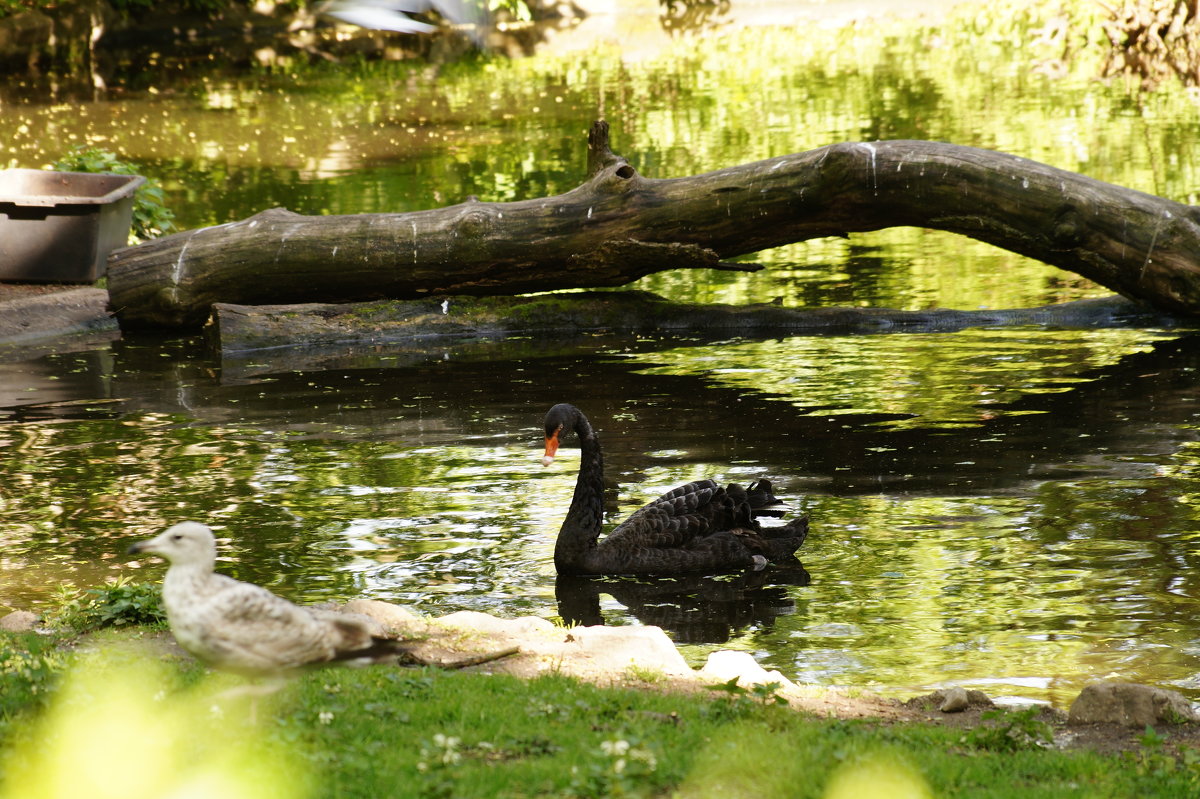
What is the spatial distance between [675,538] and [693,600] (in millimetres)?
443

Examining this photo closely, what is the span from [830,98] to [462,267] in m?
20.2

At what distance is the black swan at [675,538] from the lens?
9031 mm

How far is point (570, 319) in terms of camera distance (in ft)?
52.3

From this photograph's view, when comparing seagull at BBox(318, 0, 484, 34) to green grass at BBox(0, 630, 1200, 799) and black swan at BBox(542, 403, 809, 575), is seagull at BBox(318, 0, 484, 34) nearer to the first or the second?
black swan at BBox(542, 403, 809, 575)

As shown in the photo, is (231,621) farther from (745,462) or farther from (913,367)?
(913,367)

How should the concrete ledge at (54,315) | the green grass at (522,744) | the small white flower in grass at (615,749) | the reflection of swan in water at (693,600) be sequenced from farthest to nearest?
the concrete ledge at (54,315)
the reflection of swan in water at (693,600)
the small white flower in grass at (615,749)
the green grass at (522,744)

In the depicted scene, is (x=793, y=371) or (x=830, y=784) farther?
(x=793, y=371)

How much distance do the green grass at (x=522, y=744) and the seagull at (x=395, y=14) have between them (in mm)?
3638

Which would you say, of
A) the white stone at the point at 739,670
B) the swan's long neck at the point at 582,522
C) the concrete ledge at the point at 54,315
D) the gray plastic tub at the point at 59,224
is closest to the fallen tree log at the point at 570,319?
the concrete ledge at the point at 54,315

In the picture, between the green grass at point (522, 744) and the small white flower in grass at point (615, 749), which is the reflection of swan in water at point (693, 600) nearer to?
the green grass at point (522, 744)

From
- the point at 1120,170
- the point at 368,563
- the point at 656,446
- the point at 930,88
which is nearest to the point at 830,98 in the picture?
the point at 930,88

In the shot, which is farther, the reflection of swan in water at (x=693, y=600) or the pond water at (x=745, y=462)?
the reflection of swan in water at (x=693, y=600)

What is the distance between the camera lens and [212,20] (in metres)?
54.5

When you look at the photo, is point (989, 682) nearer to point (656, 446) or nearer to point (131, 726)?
point (131, 726)
